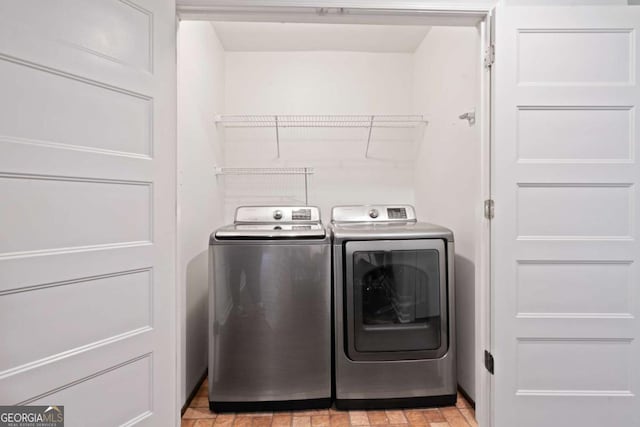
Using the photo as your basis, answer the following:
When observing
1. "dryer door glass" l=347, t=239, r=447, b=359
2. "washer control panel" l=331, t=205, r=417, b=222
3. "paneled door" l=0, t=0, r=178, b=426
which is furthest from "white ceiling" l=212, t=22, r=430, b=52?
"dryer door glass" l=347, t=239, r=447, b=359

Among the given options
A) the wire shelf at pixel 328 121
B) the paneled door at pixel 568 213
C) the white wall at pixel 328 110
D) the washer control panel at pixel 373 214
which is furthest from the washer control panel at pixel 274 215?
the paneled door at pixel 568 213

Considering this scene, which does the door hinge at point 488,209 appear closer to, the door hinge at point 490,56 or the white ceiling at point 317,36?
the door hinge at point 490,56

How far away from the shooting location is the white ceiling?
240cm

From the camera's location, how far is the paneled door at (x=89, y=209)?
97 cm

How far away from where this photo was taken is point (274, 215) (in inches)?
92.9

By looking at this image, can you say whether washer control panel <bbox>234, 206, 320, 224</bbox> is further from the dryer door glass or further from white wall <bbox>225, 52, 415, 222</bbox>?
the dryer door glass

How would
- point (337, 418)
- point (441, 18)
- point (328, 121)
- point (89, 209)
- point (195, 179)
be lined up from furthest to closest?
point (328, 121)
point (195, 179)
point (337, 418)
point (441, 18)
point (89, 209)

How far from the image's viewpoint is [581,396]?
142 centimetres

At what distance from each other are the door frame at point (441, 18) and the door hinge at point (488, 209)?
0.7 inches

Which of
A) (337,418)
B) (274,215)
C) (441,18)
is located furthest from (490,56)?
(337,418)

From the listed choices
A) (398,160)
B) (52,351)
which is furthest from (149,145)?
(398,160)

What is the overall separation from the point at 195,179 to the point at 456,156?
64.3 inches

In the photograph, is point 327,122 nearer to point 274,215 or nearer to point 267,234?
point 274,215

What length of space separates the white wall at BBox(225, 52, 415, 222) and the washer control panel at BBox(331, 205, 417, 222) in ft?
1.34
